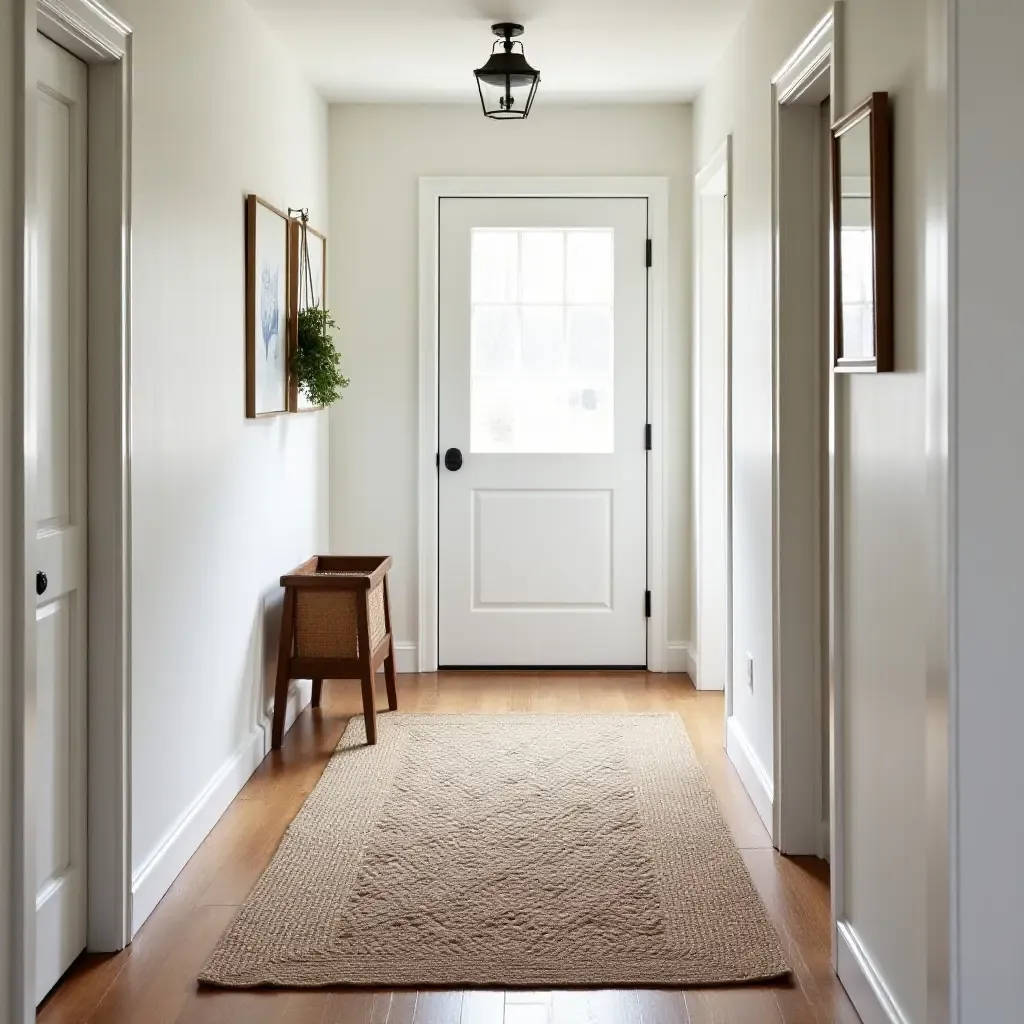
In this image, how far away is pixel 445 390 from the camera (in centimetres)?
562

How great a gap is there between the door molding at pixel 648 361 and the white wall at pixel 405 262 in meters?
0.04

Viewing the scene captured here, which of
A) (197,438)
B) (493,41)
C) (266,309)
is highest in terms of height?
(493,41)

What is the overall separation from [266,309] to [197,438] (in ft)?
3.10

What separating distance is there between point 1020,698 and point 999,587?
0.57ft

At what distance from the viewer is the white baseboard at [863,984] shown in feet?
7.72

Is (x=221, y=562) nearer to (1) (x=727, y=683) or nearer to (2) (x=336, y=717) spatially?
(2) (x=336, y=717)

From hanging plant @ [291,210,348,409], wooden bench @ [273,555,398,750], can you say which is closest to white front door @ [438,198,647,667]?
hanging plant @ [291,210,348,409]

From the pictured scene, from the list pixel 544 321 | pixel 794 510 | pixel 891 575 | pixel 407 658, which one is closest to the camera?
pixel 891 575

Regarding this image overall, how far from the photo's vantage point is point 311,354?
4770 millimetres

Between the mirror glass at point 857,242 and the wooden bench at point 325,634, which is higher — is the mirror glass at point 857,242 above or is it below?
above

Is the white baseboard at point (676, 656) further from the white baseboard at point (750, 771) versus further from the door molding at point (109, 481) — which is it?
the door molding at point (109, 481)

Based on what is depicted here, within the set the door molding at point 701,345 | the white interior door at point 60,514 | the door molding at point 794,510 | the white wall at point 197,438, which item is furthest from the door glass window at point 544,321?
the white interior door at point 60,514

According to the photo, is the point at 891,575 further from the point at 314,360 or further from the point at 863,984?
the point at 314,360

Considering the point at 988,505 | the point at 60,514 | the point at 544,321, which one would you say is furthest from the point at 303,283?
the point at 988,505
